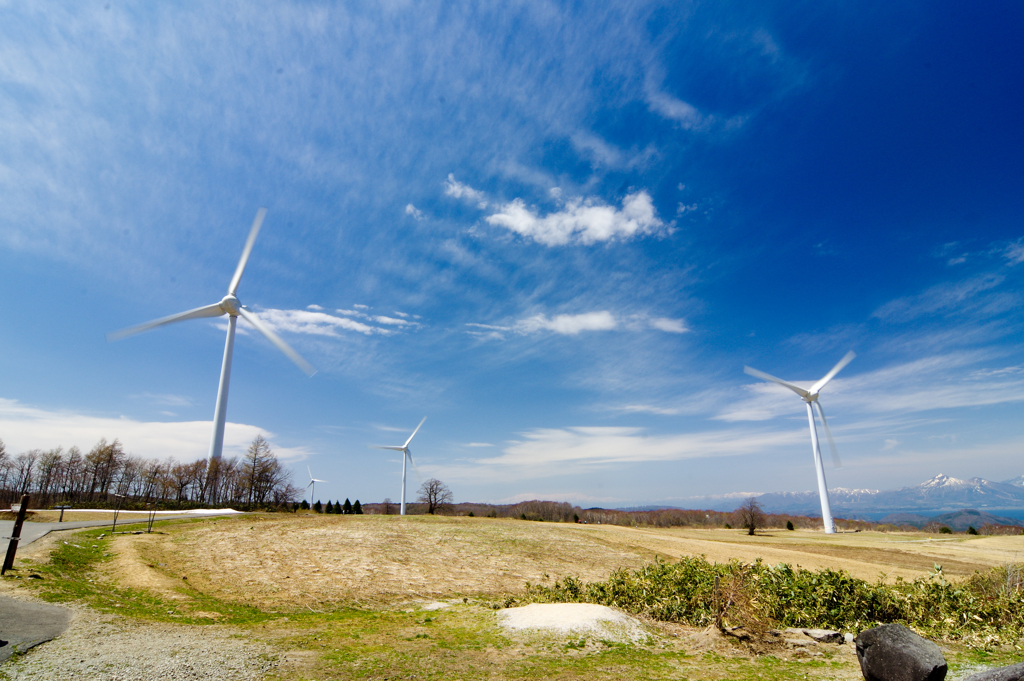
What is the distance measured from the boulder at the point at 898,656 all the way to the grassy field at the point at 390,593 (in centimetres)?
198

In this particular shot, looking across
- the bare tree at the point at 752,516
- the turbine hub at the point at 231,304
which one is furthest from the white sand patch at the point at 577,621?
the bare tree at the point at 752,516

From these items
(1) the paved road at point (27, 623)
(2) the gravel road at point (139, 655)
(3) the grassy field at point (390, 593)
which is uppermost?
(1) the paved road at point (27, 623)

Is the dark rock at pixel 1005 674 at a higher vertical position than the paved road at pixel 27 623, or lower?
higher

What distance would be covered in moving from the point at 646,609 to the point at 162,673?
17120 mm

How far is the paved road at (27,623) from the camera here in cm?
1269

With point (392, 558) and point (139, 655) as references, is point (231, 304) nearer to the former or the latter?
point (392, 558)

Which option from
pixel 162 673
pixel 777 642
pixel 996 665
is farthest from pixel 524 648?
pixel 996 665

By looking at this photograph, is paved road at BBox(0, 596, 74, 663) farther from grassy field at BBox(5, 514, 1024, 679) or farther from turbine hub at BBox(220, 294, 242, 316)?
turbine hub at BBox(220, 294, 242, 316)

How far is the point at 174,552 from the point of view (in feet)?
98.0

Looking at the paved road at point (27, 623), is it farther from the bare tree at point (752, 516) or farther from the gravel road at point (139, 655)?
the bare tree at point (752, 516)

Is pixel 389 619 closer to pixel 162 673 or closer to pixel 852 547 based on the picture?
pixel 162 673

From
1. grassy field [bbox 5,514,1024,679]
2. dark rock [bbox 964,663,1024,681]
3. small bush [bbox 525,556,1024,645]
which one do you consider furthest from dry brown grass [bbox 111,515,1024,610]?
dark rock [bbox 964,663,1024,681]

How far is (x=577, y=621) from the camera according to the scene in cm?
1748

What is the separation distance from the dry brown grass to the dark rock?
2093 cm
